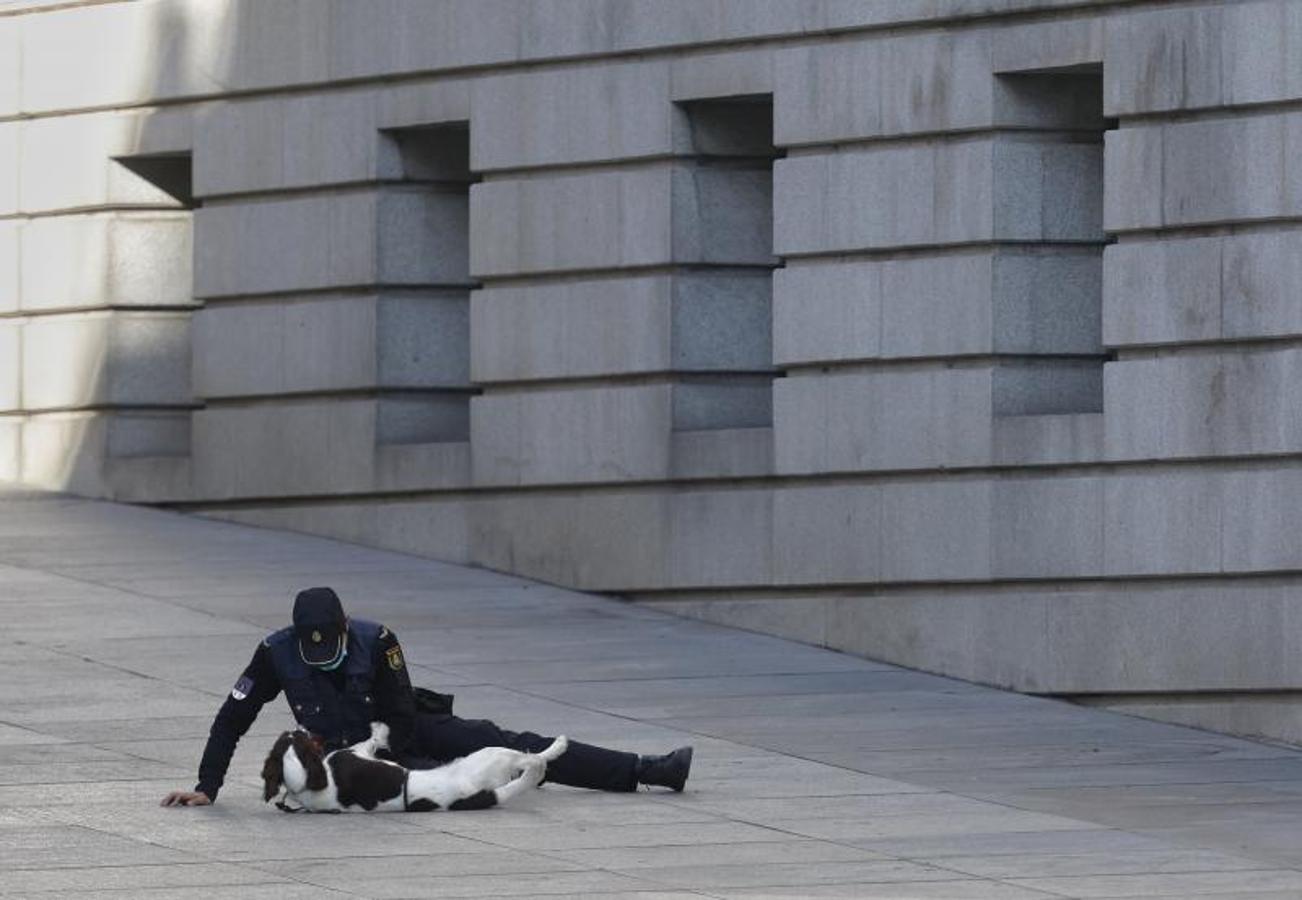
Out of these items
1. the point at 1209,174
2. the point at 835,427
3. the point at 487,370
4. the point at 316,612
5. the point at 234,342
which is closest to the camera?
the point at 316,612

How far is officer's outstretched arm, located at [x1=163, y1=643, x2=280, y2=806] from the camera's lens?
1431 cm

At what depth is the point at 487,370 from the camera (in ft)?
74.6

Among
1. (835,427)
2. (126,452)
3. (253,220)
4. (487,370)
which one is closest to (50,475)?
(126,452)

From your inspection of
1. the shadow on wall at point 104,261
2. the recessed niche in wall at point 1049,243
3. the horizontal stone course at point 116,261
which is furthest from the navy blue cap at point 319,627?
the horizontal stone course at point 116,261

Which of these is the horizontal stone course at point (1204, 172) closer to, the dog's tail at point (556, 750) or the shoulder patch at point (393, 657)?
the dog's tail at point (556, 750)

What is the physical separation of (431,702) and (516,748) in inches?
18.0

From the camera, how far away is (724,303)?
860 inches

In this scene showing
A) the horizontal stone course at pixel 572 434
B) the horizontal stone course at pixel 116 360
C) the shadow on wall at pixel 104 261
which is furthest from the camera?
the horizontal stone course at pixel 116 360

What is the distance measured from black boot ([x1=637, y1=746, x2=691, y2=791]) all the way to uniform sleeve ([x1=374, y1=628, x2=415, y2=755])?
113 centimetres

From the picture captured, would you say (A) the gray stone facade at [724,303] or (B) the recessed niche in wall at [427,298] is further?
(B) the recessed niche in wall at [427,298]

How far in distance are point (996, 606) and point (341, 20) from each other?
711 cm

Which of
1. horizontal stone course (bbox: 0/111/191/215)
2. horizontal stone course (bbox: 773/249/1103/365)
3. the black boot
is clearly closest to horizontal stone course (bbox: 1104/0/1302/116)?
horizontal stone course (bbox: 773/249/1103/365)

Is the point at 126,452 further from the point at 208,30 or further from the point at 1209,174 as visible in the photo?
the point at 1209,174

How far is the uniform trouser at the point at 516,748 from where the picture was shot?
14742mm
